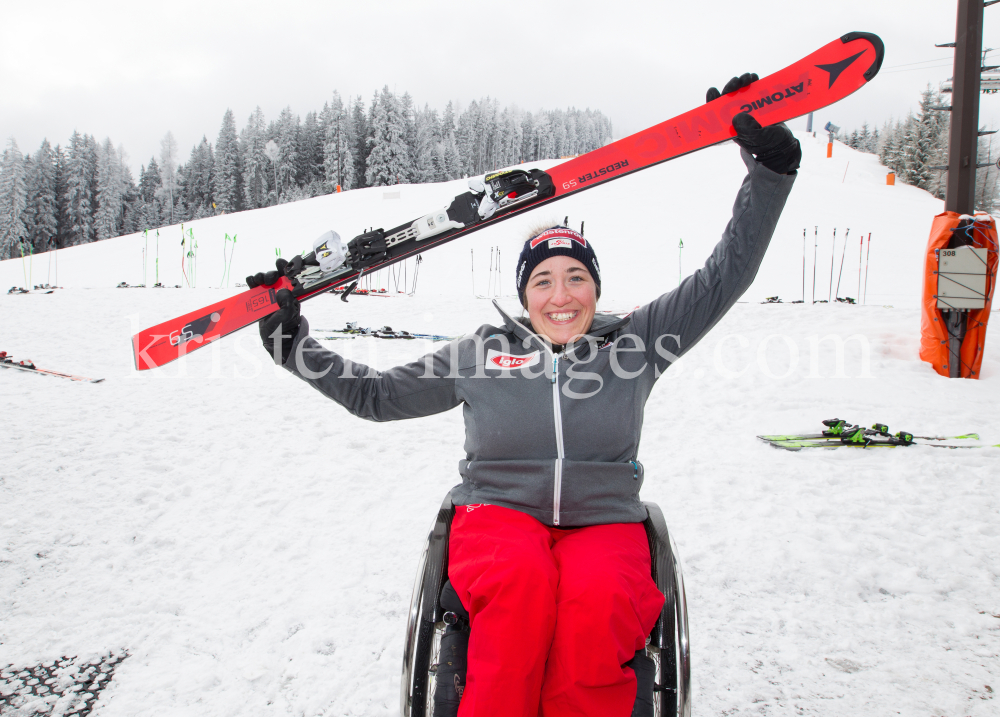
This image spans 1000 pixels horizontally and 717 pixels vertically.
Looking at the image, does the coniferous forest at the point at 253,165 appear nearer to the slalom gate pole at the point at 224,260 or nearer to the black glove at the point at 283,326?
the slalom gate pole at the point at 224,260

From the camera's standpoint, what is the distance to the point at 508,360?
1775mm

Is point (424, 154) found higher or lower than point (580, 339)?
Answer: higher

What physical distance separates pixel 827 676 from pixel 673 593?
1152 mm

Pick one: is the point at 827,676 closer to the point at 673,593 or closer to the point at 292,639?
the point at 673,593

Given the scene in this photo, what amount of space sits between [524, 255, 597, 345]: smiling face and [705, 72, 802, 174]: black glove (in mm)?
638

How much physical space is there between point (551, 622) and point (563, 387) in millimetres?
642

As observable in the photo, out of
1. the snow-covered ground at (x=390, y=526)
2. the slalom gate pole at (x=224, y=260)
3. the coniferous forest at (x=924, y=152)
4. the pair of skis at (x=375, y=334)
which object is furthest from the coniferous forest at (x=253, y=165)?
the snow-covered ground at (x=390, y=526)

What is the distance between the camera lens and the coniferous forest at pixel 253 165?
4309 centimetres

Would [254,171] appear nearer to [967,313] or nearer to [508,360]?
[967,313]

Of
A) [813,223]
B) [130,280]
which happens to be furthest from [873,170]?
[130,280]

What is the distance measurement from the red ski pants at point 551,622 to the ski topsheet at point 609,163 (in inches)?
54.2

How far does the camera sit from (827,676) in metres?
2.07

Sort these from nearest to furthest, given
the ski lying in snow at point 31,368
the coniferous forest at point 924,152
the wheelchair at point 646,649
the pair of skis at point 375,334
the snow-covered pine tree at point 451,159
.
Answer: the wheelchair at point 646,649 < the ski lying in snow at point 31,368 < the pair of skis at point 375,334 < the coniferous forest at point 924,152 < the snow-covered pine tree at point 451,159

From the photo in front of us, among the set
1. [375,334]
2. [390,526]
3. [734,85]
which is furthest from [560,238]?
[375,334]
